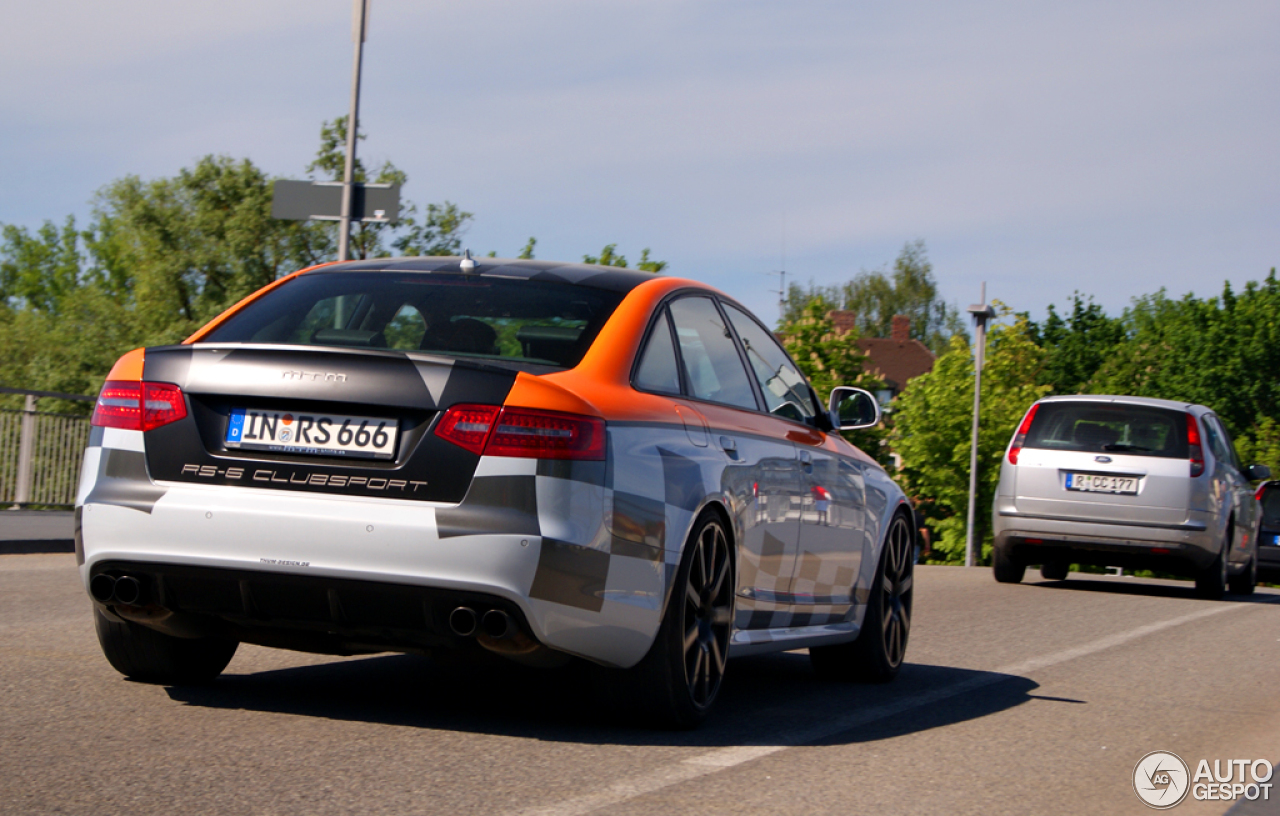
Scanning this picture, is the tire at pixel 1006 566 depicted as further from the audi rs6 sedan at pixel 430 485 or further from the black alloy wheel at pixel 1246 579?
the audi rs6 sedan at pixel 430 485

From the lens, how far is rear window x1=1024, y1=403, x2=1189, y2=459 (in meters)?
15.2

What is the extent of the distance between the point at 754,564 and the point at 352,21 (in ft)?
45.9

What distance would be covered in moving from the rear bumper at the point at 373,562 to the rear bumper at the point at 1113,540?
10.9m

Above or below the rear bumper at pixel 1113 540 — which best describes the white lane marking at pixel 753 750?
above

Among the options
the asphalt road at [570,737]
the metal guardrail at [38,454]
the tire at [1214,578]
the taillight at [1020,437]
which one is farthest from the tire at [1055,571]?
the metal guardrail at [38,454]

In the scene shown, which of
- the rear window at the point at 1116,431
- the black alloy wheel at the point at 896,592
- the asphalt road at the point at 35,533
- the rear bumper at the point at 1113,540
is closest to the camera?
the black alloy wheel at the point at 896,592

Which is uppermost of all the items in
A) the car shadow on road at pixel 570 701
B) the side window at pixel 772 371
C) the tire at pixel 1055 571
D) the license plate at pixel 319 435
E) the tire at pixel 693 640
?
the side window at pixel 772 371

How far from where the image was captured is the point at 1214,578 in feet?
51.0

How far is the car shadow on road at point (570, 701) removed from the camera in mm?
5484

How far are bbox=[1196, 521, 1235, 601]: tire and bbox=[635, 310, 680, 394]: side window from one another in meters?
11.1

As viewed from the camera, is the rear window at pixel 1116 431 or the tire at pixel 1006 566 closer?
the rear window at pixel 1116 431

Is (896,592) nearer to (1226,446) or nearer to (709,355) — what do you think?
(709,355)

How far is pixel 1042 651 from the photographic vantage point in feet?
30.4

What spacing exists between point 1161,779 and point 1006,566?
10.8m
